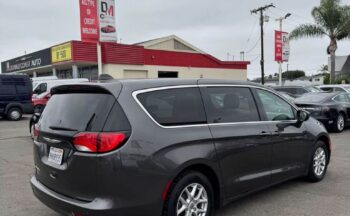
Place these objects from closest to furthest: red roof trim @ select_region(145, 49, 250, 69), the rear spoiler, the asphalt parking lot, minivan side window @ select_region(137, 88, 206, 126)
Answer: the rear spoiler
minivan side window @ select_region(137, 88, 206, 126)
the asphalt parking lot
red roof trim @ select_region(145, 49, 250, 69)

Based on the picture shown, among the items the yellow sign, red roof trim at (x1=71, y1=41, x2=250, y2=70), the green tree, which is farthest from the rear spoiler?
the green tree

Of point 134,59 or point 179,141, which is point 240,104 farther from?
point 134,59

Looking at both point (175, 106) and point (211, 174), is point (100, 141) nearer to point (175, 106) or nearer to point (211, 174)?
point (175, 106)

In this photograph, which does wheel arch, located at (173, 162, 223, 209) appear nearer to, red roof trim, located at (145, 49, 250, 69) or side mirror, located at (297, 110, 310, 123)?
side mirror, located at (297, 110, 310, 123)

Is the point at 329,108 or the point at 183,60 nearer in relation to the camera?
the point at 329,108

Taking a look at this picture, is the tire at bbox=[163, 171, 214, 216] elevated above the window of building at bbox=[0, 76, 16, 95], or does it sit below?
below

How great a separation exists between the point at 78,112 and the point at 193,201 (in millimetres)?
1527

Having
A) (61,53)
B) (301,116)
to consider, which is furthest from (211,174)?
(61,53)

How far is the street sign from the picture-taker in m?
26.0

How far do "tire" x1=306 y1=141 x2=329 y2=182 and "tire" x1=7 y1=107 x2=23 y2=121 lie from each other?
16365 millimetres

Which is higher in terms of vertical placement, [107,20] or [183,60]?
[107,20]

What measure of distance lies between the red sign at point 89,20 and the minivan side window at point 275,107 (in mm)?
13066

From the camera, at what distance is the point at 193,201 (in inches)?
158

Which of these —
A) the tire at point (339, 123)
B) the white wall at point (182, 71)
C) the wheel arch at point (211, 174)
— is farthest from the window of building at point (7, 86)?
the wheel arch at point (211, 174)
